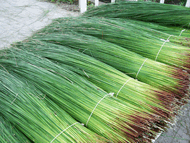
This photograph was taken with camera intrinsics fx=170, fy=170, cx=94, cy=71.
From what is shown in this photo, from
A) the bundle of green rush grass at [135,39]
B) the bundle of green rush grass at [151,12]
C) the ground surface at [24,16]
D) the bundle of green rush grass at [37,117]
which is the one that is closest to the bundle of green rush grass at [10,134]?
the bundle of green rush grass at [37,117]

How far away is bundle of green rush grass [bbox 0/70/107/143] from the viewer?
107 cm

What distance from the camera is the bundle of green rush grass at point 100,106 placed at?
1.10 meters

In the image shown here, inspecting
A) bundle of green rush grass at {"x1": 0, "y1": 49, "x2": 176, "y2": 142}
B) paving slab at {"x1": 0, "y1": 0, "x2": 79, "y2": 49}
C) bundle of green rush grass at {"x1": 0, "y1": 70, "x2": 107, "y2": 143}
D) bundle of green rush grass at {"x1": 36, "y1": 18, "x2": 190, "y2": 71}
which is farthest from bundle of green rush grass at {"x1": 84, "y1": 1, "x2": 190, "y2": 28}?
bundle of green rush grass at {"x1": 0, "y1": 70, "x2": 107, "y2": 143}

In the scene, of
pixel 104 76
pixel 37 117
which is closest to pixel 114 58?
pixel 104 76

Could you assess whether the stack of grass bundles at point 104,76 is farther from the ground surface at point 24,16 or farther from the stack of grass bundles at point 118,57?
the ground surface at point 24,16

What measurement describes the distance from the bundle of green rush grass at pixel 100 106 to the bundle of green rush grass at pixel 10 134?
0.33 m

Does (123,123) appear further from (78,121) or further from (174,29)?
(174,29)

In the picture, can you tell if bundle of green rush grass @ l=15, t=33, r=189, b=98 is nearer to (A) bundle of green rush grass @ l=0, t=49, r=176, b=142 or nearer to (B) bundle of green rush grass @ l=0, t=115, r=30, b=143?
(A) bundle of green rush grass @ l=0, t=49, r=176, b=142

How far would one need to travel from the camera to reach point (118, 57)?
1.69 m

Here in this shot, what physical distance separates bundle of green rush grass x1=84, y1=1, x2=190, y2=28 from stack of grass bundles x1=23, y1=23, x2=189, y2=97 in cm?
86

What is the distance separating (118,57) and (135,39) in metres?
0.34

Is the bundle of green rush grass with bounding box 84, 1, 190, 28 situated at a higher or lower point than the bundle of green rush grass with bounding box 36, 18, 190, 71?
higher

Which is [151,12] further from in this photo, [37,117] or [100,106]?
[37,117]

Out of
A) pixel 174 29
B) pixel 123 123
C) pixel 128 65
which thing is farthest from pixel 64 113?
pixel 174 29
